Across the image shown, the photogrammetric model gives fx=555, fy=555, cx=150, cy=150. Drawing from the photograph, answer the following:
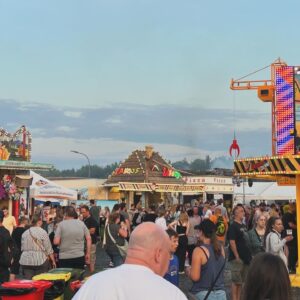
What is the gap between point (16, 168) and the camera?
2114 cm

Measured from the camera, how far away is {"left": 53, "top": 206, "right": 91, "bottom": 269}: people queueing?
28.3ft

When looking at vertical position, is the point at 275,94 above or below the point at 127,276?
above

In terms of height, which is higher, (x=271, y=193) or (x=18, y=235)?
(x=271, y=193)

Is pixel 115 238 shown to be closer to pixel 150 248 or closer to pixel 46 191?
pixel 150 248

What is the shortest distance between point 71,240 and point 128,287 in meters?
6.45

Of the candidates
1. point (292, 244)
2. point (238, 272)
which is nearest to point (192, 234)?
point (292, 244)

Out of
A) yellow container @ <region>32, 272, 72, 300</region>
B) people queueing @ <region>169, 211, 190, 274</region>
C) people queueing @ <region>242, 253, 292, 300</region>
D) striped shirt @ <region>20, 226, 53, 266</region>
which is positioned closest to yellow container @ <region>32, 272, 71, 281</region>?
yellow container @ <region>32, 272, 72, 300</region>

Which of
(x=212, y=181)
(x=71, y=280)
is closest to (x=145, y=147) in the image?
(x=212, y=181)

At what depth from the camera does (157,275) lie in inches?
97.6

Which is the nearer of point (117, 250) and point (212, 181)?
point (117, 250)

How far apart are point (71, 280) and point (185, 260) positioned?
23.5 feet

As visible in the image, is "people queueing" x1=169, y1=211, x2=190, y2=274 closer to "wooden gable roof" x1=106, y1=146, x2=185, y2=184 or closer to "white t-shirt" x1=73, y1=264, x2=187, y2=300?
"white t-shirt" x1=73, y1=264, x2=187, y2=300

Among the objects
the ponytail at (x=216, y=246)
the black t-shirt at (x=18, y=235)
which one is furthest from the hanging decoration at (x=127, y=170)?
the ponytail at (x=216, y=246)

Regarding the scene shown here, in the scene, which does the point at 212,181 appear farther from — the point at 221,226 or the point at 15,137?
the point at 221,226
